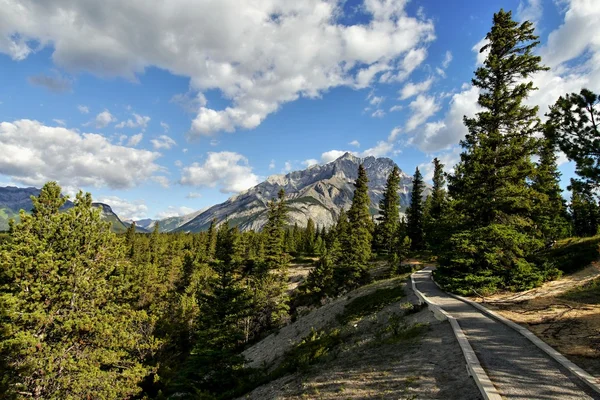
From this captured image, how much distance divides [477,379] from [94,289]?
18.7m

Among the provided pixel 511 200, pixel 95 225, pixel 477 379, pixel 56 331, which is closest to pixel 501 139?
pixel 511 200

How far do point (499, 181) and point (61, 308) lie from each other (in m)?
27.2

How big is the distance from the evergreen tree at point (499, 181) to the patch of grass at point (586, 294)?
2154mm

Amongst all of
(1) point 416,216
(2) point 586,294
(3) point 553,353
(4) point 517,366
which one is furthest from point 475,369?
(1) point 416,216

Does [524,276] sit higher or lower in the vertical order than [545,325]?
higher

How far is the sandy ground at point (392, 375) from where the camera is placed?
730 centimetres

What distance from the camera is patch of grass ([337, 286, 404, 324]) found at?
2069 centimetres

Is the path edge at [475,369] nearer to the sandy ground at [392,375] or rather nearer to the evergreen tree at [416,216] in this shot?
the sandy ground at [392,375]

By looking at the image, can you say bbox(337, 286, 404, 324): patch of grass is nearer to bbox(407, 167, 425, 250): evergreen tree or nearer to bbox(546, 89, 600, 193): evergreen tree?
bbox(546, 89, 600, 193): evergreen tree

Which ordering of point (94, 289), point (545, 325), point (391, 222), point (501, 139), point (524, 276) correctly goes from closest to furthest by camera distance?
point (545, 325)
point (94, 289)
point (524, 276)
point (501, 139)
point (391, 222)

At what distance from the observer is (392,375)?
8.52m

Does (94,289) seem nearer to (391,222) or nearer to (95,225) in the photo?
(95,225)

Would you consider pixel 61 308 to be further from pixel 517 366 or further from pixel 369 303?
pixel 517 366

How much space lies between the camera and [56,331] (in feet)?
50.2
